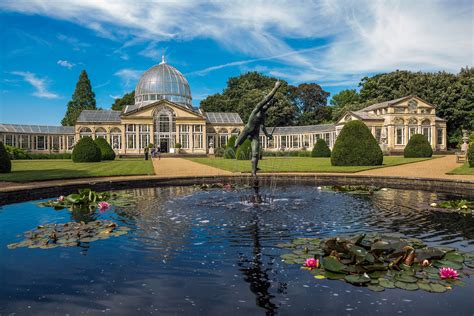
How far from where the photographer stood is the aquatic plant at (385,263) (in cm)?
392

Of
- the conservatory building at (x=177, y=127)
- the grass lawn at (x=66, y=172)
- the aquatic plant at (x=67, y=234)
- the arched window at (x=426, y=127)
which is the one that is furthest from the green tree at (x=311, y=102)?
the aquatic plant at (x=67, y=234)

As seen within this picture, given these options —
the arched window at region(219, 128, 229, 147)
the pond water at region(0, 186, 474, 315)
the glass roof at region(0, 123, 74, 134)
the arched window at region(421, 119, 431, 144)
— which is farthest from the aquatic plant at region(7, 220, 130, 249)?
the glass roof at region(0, 123, 74, 134)

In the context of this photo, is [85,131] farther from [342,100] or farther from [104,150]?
[342,100]

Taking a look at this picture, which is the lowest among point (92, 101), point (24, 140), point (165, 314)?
point (165, 314)

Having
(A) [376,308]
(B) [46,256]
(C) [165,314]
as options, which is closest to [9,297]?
(B) [46,256]

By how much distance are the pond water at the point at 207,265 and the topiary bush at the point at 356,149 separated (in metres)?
13.6

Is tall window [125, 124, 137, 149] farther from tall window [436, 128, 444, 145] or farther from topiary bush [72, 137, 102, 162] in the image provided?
tall window [436, 128, 444, 145]

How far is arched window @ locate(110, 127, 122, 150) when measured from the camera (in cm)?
5212

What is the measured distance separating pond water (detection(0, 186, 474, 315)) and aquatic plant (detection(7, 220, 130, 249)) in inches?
7.9

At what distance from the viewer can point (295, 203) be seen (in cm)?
928

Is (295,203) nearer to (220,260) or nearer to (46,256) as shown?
(220,260)

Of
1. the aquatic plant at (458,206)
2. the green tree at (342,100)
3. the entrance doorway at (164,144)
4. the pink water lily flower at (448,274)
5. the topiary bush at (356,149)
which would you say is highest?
the green tree at (342,100)

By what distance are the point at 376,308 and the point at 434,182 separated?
1073 centimetres

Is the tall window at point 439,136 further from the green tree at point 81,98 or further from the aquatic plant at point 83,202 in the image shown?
the green tree at point 81,98
